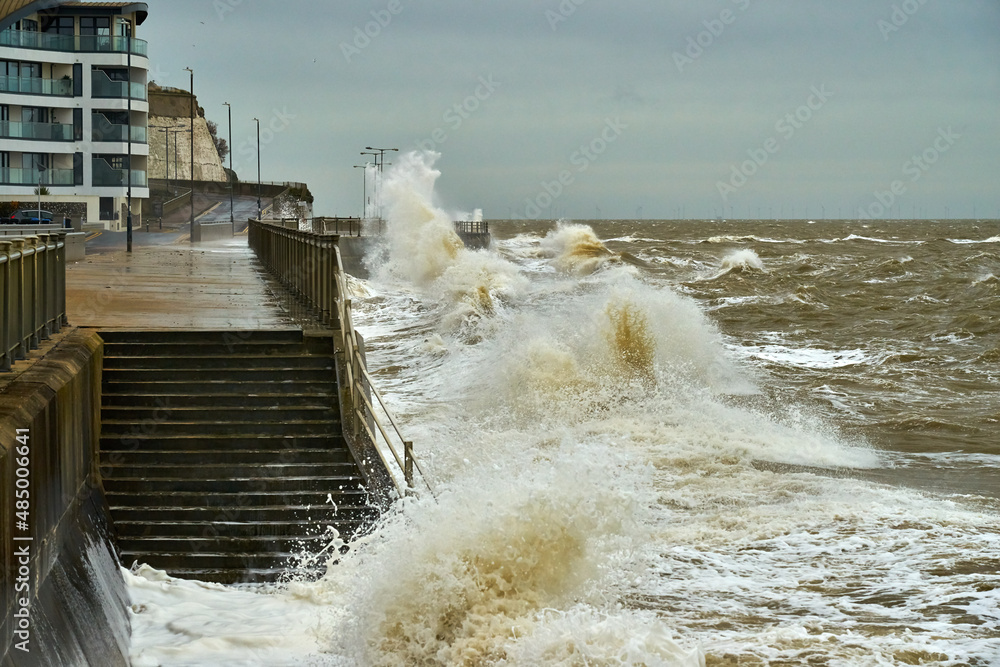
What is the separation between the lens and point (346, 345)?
1179 centimetres

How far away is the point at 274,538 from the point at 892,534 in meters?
5.81

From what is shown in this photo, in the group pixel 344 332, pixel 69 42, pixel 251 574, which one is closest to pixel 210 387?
pixel 344 332

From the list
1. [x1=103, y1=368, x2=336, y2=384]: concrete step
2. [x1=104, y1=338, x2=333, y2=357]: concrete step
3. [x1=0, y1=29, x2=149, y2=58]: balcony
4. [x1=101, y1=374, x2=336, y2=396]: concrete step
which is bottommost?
[x1=101, y1=374, x2=336, y2=396]: concrete step

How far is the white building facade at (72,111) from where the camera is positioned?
58.9 m

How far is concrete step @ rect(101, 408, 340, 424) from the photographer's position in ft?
35.2

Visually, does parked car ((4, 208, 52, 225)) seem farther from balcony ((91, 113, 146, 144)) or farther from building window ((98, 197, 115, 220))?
building window ((98, 197, 115, 220))

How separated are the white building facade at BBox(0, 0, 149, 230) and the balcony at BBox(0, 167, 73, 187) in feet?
0.17

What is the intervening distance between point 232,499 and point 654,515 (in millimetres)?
4256

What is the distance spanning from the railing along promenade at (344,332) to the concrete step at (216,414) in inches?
12.9

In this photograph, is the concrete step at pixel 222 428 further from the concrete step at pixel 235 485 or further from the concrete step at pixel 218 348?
the concrete step at pixel 218 348

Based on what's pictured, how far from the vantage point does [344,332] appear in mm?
11836

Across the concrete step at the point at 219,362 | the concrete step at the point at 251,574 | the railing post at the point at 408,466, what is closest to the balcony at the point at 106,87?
the concrete step at the point at 219,362

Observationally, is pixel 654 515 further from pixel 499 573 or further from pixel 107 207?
pixel 107 207

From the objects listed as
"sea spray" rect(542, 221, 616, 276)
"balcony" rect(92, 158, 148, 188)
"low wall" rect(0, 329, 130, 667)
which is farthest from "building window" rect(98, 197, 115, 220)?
"low wall" rect(0, 329, 130, 667)
